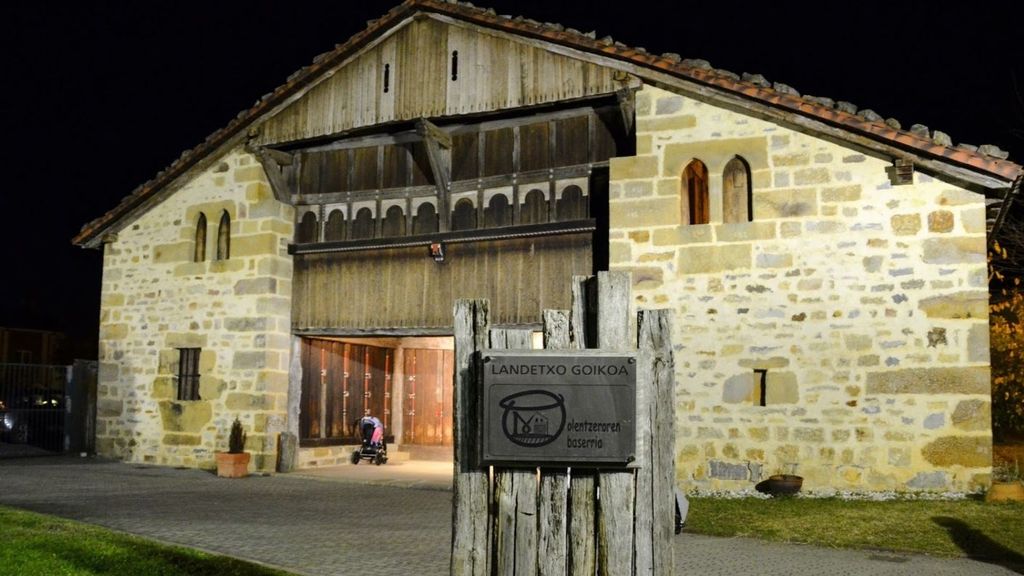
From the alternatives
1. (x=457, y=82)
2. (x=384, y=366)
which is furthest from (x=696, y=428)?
(x=384, y=366)

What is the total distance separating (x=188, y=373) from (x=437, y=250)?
16.5 feet

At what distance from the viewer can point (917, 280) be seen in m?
10.5

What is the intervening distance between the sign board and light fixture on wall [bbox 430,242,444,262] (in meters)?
9.70

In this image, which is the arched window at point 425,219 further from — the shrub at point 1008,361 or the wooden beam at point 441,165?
the shrub at point 1008,361

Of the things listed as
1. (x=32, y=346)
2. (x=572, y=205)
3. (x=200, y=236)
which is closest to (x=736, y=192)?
(x=572, y=205)

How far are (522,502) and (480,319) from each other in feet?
2.68

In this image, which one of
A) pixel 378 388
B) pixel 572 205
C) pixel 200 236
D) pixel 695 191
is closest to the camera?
pixel 695 191

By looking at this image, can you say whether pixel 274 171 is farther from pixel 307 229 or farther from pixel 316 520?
pixel 316 520

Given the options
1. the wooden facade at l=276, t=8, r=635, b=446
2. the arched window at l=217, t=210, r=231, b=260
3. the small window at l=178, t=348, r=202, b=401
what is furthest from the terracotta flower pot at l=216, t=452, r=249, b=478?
the arched window at l=217, t=210, r=231, b=260

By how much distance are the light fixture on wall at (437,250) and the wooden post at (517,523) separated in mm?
9715

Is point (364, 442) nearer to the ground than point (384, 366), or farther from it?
nearer to the ground

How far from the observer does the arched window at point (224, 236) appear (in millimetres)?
15164

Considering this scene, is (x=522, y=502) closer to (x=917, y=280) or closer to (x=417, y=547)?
(x=417, y=547)

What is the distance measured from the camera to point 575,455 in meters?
3.77
